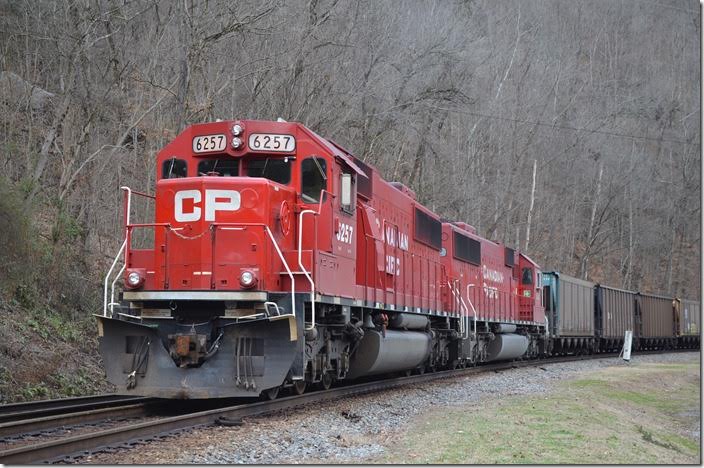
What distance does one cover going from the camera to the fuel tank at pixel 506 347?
23494 millimetres

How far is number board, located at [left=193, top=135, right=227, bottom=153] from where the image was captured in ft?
38.6

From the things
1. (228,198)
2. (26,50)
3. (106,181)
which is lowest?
(228,198)

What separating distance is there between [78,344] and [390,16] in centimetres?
1590

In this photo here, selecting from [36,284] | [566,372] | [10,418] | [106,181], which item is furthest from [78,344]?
[566,372]

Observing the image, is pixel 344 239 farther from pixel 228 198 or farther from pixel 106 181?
pixel 106 181

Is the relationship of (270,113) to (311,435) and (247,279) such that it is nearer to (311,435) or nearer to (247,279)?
(247,279)

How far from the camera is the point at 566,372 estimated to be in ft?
76.3

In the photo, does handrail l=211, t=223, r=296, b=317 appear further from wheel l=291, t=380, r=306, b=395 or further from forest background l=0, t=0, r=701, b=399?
forest background l=0, t=0, r=701, b=399

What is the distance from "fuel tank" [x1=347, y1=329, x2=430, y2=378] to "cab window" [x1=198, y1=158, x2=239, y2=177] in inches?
154

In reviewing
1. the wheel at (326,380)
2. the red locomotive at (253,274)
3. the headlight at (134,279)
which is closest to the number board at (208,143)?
the red locomotive at (253,274)

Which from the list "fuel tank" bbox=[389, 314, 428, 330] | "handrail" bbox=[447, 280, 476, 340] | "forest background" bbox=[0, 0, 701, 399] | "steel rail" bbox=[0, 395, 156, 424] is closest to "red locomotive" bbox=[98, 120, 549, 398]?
"fuel tank" bbox=[389, 314, 428, 330]

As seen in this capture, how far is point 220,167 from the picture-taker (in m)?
11.9

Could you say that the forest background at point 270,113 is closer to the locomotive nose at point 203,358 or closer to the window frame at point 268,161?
the locomotive nose at point 203,358

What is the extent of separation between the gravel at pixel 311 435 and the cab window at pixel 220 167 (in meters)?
3.59
